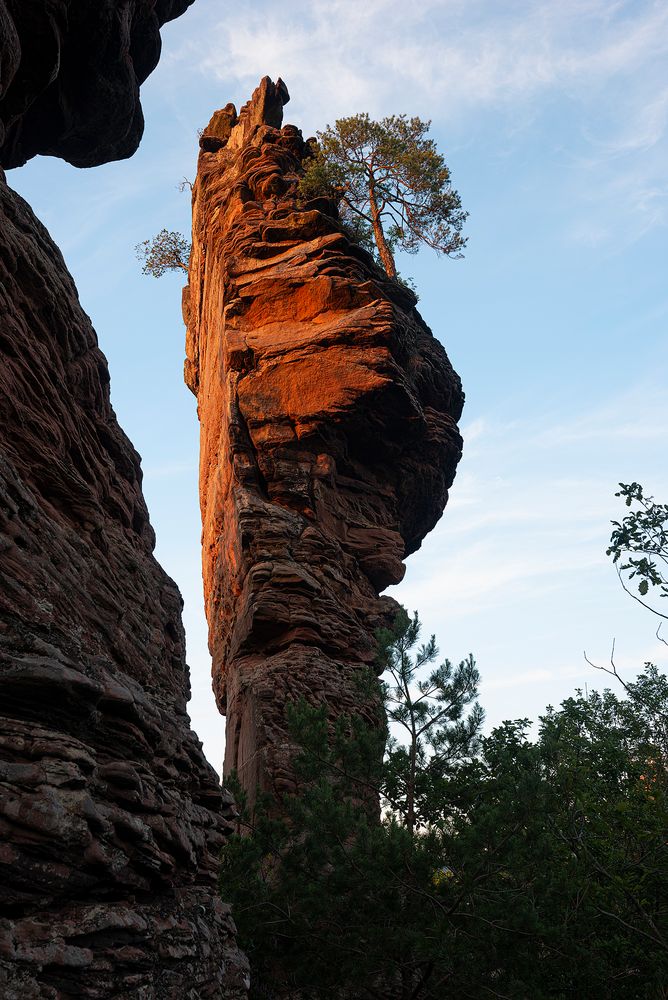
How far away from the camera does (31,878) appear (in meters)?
5.32

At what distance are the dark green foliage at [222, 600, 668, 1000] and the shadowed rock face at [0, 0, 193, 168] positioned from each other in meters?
9.81

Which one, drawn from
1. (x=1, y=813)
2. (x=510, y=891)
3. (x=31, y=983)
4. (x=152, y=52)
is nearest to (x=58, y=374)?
(x=1, y=813)

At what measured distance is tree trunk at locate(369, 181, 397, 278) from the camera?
24.7 m

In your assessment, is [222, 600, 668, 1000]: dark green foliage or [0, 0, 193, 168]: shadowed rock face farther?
[0, 0, 193, 168]: shadowed rock face

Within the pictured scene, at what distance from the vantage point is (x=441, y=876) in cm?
1031

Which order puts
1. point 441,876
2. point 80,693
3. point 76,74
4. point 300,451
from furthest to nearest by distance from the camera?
point 300,451 → point 76,74 → point 441,876 → point 80,693

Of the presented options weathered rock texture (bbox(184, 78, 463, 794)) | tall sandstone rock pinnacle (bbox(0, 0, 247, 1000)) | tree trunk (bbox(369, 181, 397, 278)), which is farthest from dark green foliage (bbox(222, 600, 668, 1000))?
tree trunk (bbox(369, 181, 397, 278))

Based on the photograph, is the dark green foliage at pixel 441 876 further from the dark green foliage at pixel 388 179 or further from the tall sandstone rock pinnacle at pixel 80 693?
the dark green foliage at pixel 388 179

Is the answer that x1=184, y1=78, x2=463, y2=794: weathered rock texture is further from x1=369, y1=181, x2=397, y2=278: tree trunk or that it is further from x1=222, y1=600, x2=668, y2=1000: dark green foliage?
x1=222, y1=600, x2=668, y2=1000: dark green foliage

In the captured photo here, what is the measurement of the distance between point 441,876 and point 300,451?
11278 millimetres

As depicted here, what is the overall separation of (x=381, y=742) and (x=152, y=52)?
15.9m

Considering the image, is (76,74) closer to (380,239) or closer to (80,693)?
(380,239)

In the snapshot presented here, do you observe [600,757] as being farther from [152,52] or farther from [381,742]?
[152,52]

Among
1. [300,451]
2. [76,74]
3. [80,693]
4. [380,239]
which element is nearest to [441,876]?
[80,693]
